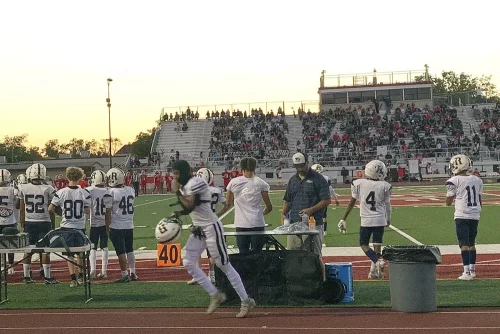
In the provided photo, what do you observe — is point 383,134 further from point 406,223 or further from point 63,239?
point 63,239

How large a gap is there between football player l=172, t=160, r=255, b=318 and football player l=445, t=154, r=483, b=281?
3885 millimetres

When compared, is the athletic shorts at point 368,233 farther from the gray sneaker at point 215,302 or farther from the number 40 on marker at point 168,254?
the gray sneaker at point 215,302

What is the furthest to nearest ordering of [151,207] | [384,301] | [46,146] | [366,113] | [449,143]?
[46,146] < [366,113] < [449,143] < [151,207] < [384,301]

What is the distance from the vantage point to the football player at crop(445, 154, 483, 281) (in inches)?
407

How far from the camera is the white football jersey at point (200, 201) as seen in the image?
26.3 ft

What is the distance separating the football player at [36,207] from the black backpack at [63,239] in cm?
173

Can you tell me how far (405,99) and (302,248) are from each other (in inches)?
2159

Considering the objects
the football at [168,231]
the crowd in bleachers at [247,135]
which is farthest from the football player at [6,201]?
the crowd in bleachers at [247,135]

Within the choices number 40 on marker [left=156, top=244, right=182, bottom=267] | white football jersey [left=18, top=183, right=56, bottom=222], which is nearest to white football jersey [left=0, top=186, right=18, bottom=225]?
white football jersey [left=18, top=183, right=56, bottom=222]

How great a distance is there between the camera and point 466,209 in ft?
33.9

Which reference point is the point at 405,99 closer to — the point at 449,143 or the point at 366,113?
the point at 366,113

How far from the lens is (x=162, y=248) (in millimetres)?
11242

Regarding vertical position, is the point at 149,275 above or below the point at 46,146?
below

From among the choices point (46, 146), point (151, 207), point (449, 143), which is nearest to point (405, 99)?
Result: point (449, 143)
